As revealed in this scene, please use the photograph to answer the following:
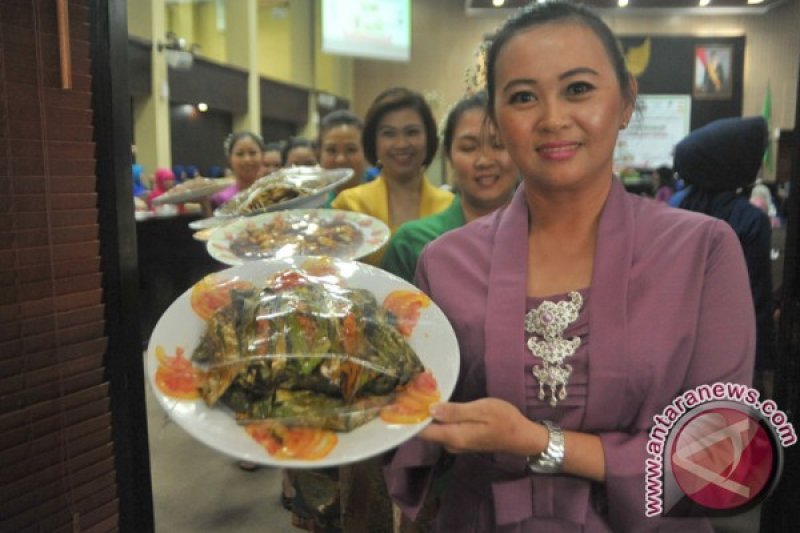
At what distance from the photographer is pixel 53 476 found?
927 millimetres

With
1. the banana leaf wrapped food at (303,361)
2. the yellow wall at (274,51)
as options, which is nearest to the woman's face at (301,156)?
the banana leaf wrapped food at (303,361)

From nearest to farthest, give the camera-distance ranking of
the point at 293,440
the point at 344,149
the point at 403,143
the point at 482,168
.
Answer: the point at 293,440 < the point at 482,168 < the point at 403,143 < the point at 344,149

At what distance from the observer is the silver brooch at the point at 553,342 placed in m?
0.73

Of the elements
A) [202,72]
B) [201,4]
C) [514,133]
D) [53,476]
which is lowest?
[53,476]

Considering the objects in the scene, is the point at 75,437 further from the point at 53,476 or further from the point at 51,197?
the point at 51,197

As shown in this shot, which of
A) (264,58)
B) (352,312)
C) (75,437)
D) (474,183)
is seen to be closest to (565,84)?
(352,312)

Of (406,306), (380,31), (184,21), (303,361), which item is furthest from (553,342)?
(184,21)

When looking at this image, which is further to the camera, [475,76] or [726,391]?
[475,76]

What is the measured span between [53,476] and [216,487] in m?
0.34

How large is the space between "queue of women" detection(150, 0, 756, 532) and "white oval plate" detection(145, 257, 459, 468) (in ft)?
0.16

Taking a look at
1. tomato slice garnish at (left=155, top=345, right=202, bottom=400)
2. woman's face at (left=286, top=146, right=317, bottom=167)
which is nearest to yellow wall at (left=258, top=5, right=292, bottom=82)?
woman's face at (left=286, top=146, right=317, bottom=167)

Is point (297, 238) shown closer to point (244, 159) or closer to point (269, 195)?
point (269, 195)

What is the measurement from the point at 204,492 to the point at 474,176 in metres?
0.77

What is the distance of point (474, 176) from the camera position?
1.26 meters
